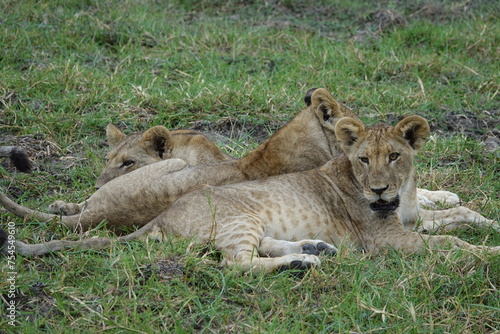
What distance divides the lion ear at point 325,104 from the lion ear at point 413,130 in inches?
41.8

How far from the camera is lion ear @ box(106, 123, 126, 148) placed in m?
6.36

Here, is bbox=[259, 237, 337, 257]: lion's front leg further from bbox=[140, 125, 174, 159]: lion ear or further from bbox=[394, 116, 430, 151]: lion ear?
bbox=[140, 125, 174, 159]: lion ear

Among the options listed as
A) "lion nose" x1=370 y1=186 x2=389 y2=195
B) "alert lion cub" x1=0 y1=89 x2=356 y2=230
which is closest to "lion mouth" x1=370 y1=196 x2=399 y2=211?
"lion nose" x1=370 y1=186 x2=389 y2=195

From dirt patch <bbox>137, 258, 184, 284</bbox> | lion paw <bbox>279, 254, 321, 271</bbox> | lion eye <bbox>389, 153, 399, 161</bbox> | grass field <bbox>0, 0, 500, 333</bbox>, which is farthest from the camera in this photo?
lion eye <bbox>389, 153, 399, 161</bbox>

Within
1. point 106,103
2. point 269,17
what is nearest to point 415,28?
point 269,17

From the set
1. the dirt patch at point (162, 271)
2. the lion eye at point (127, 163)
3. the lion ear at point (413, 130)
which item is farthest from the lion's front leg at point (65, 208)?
the lion ear at point (413, 130)

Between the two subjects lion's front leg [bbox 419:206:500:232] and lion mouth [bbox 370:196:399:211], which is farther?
lion's front leg [bbox 419:206:500:232]

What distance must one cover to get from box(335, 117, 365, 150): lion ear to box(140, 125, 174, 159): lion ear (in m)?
1.59

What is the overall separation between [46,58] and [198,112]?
199 centimetres

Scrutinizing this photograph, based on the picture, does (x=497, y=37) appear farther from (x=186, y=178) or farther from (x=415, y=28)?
(x=186, y=178)

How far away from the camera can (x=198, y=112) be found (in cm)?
713

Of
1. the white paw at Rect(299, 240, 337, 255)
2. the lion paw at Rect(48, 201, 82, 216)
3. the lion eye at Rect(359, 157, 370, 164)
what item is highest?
the lion eye at Rect(359, 157, 370, 164)

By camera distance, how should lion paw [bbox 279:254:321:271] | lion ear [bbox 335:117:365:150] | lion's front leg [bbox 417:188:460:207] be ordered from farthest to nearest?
lion's front leg [bbox 417:188:460:207]
lion ear [bbox 335:117:365:150]
lion paw [bbox 279:254:321:271]

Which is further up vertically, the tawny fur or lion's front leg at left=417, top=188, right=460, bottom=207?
the tawny fur
